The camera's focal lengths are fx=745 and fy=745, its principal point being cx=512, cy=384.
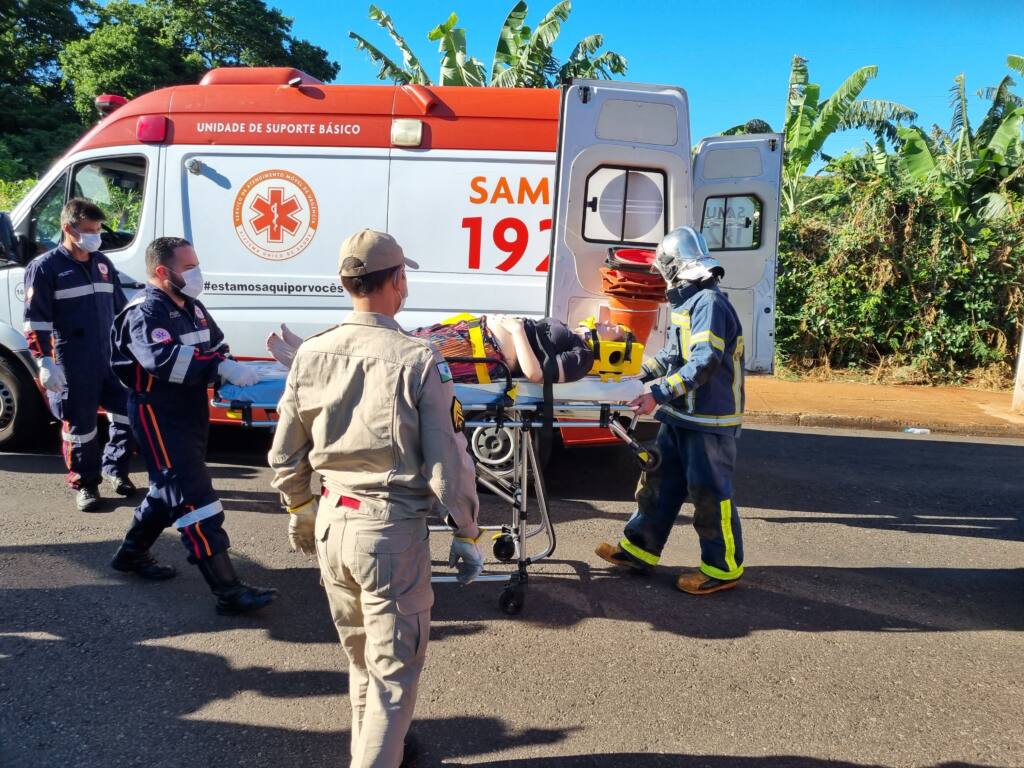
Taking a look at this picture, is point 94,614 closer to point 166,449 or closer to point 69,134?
point 166,449

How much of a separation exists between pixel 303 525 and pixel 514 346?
6.18ft

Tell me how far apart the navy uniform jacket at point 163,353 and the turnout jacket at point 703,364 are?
2.16 metres

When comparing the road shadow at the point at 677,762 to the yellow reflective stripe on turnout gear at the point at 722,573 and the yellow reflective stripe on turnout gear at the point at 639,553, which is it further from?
A: the yellow reflective stripe on turnout gear at the point at 639,553

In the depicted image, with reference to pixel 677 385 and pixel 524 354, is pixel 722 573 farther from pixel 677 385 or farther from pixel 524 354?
pixel 524 354

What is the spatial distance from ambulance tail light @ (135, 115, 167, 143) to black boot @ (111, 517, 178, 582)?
3.15 meters

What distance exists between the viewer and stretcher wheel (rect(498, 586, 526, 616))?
362 centimetres

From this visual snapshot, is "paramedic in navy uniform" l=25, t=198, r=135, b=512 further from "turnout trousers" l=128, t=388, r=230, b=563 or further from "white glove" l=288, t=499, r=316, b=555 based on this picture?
"white glove" l=288, t=499, r=316, b=555

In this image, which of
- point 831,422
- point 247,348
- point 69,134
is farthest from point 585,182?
point 69,134

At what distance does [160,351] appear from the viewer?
10.5 feet

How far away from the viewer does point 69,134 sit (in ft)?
78.8

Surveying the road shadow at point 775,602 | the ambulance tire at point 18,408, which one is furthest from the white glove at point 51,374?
the road shadow at point 775,602

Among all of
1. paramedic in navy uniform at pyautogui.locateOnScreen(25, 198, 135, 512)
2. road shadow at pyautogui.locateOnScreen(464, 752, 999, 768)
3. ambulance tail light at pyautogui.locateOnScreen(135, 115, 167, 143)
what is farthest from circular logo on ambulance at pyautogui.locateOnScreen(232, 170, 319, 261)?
road shadow at pyautogui.locateOnScreen(464, 752, 999, 768)

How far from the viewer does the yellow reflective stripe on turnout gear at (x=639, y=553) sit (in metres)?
4.12

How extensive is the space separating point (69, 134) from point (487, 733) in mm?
27217
